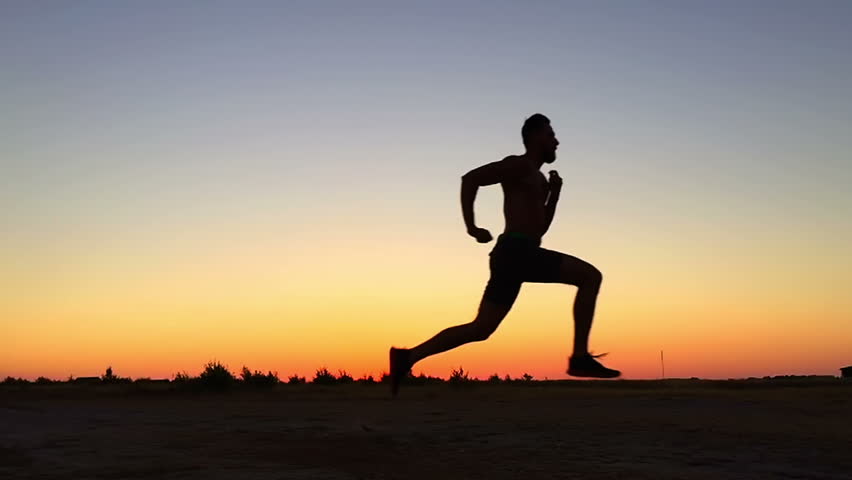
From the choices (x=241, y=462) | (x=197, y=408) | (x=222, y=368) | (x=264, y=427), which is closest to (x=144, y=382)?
(x=222, y=368)

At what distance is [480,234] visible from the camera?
6641mm

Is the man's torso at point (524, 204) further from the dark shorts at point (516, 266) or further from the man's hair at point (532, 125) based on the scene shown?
the man's hair at point (532, 125)

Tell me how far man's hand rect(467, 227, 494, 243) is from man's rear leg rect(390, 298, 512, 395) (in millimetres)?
598

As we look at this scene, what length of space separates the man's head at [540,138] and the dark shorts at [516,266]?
2.28 feet

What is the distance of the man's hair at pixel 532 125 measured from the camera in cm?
715

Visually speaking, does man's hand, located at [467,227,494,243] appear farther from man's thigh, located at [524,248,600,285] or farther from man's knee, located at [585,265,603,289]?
man's knee, located at [585,265,603,289]

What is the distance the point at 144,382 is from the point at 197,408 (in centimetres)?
1114

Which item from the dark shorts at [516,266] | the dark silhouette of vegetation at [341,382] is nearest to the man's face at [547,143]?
the dark shorts at [516,266]

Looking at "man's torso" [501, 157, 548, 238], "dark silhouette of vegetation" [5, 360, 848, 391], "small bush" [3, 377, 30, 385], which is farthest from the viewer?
"small bush" [3, 377, 30, 385]

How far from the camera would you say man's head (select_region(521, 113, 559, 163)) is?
7.12m

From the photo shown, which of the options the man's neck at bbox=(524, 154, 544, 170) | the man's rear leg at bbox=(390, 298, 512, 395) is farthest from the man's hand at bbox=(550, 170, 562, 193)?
the man's rear leg at bbox=(390, 298, 512, 395)

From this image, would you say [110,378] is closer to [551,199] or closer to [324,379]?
[324,379]

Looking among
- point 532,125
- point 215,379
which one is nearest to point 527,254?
point 532,125

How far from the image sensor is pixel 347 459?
720cm
